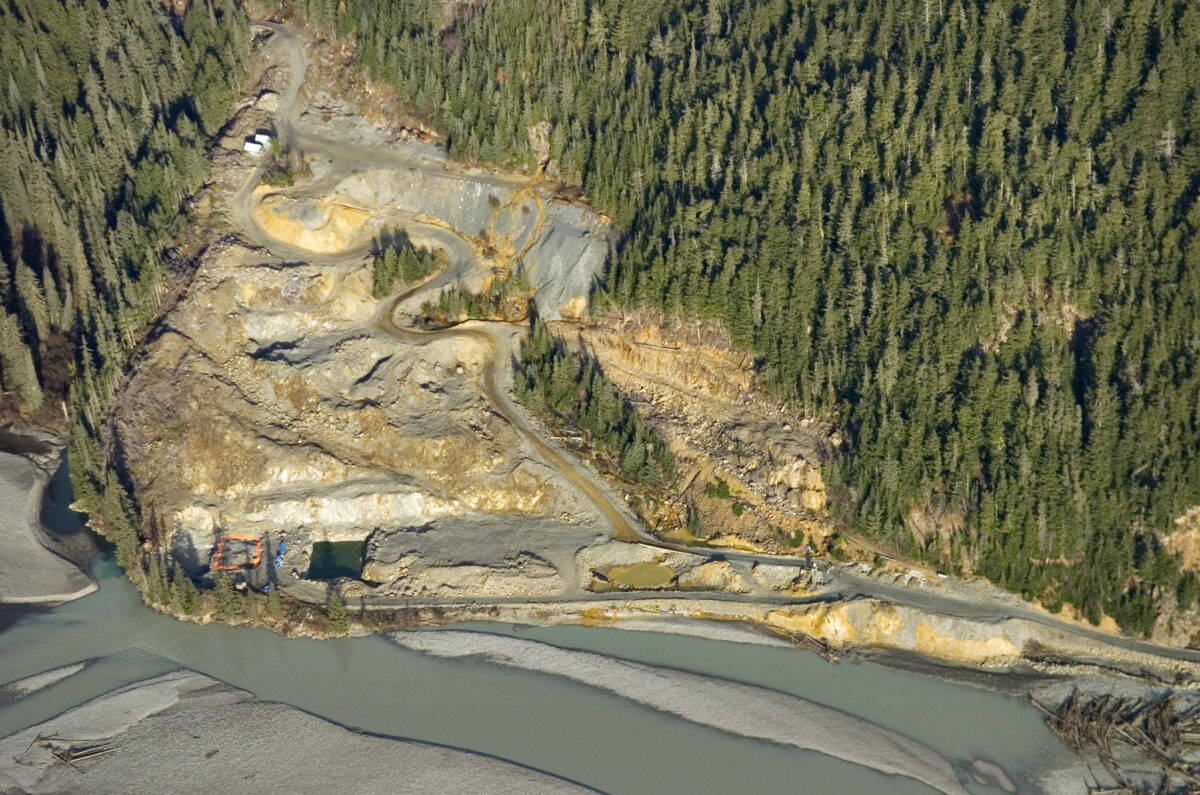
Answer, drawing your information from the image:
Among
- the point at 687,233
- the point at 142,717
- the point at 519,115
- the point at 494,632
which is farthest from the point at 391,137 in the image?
the point at 142,717

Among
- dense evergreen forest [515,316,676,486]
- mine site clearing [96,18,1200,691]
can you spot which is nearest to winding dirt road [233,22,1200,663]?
mine site clearing [96,18,1200,691]

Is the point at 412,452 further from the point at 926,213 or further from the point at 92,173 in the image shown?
the point at 926,213

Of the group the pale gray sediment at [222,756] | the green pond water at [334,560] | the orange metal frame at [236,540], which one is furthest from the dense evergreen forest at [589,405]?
the pale gray sediment at [222,756]

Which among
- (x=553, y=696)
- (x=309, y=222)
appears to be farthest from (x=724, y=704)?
(x=309, y=222)

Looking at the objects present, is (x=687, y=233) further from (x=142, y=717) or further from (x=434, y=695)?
(x=142, y=717)

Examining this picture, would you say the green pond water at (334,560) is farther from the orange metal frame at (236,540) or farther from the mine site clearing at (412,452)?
the orange metal frame at (236,540)

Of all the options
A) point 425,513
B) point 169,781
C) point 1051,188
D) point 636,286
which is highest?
point 1051,188

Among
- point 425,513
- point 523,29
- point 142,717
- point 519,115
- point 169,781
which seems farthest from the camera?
point 523,29
